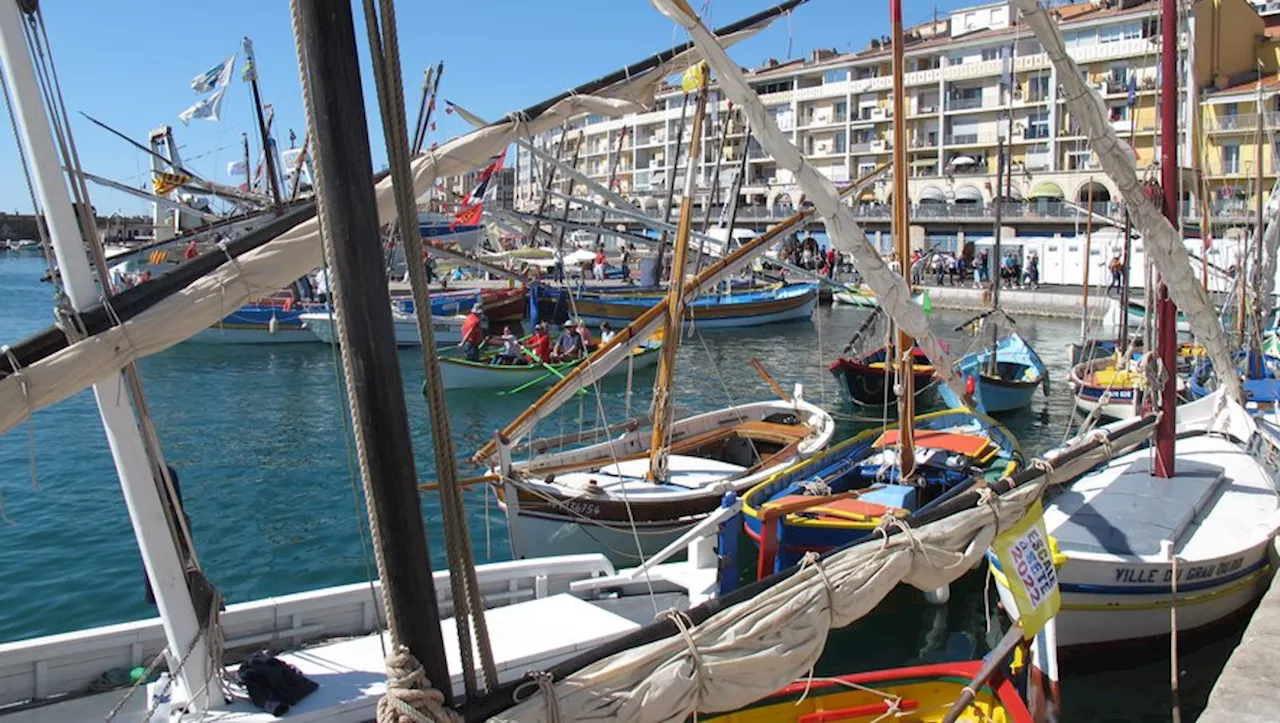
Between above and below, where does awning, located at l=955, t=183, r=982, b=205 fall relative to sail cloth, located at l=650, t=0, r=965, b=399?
above

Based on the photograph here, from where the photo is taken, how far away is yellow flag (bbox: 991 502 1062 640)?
6.47 m

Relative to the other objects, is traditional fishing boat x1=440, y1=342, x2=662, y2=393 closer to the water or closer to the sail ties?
the water

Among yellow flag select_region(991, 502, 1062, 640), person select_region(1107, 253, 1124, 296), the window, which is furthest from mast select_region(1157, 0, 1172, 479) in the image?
the window

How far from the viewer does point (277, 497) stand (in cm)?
1833

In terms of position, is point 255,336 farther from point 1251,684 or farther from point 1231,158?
point 1231,158

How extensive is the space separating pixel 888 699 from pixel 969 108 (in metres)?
74.5

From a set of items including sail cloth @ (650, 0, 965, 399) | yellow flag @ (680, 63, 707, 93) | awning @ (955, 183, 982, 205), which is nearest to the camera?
sail cloth @ (650, 0, 965, 399)

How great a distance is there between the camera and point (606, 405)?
27281 mm

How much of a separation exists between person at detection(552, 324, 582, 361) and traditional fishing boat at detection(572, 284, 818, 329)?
12.3 m

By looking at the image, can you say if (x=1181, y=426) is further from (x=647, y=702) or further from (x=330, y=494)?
(x=330, y=494)

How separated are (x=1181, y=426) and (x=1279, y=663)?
8.91 meters

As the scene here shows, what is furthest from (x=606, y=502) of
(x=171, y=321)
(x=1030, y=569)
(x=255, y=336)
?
(x=255, y=336)

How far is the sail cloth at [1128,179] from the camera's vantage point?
8.22m

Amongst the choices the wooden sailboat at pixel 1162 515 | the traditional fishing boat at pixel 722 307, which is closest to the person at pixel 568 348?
the traditional fishing boat at pixel 722 307
